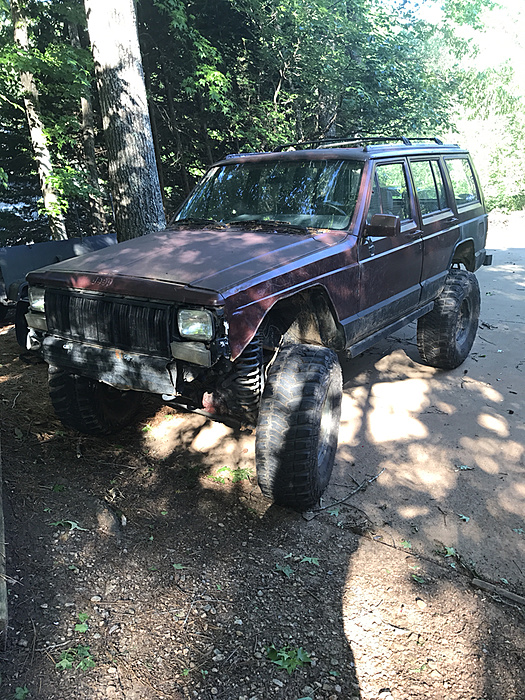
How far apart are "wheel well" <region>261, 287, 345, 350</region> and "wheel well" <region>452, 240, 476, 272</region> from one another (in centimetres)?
268

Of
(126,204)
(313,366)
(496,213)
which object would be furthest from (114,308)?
Answer: (496,213)

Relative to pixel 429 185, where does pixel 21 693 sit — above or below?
below

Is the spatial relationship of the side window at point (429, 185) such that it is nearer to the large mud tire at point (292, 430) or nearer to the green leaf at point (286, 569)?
the large mud tire at point (292, 430)

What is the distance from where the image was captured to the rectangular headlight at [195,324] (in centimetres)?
282

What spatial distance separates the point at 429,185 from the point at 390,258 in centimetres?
130

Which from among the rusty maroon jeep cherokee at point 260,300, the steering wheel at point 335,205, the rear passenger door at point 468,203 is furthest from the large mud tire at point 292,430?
the rear passenger door at point 468,203

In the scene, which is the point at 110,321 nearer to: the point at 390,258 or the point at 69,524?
the point at 69,524

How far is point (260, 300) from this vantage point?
120 inches

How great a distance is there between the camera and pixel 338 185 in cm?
414

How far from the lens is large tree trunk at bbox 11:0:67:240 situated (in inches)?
328

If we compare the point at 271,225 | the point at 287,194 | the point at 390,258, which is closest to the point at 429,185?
the point at 390,258

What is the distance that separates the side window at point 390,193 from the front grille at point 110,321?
6.66 ft

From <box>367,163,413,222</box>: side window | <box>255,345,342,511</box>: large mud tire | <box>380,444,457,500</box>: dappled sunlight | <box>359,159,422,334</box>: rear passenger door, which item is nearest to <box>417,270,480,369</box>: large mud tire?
<box>359,159,422,334</box>: rear passenger door

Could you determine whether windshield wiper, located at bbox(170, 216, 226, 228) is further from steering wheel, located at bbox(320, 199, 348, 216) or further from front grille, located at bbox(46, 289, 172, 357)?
front grille, located at bbox(46, 289, 172, 357)
